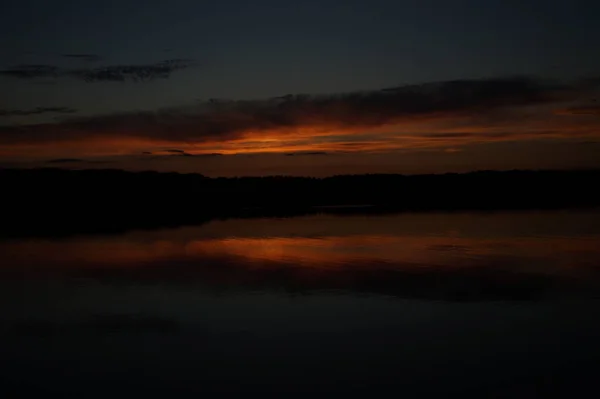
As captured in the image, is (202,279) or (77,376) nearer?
(77,376)

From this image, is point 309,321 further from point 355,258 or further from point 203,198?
point 203,198

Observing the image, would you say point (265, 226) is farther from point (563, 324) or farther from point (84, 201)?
point (84, 201)

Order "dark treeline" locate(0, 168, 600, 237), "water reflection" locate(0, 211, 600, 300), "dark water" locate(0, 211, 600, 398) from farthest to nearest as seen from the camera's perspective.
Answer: "dark treeline" locate(0, 168, 600, 237) → "water reflection" locate(0, 211, 600, 300) → "dark water" locate(0, 211, 600, 398)

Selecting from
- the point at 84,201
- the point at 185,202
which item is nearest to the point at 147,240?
the point at 84,201

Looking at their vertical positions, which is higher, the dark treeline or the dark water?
the dark treeline

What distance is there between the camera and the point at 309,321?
10023 millimetres

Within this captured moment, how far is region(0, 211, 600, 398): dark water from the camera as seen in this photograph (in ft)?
24.7

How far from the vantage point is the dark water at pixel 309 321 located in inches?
296

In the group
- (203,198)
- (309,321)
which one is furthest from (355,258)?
(203,198)

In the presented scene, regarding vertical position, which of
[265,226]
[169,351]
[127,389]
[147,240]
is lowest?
[127,389]

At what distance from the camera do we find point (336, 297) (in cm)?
1158

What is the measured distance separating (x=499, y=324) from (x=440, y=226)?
1606 centimetres

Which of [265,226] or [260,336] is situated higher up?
[265,226]

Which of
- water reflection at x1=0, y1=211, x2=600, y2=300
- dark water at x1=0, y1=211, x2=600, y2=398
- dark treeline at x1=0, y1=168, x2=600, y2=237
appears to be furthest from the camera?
dark treeline at x1=0, y1=168, x2=600, y2=237
